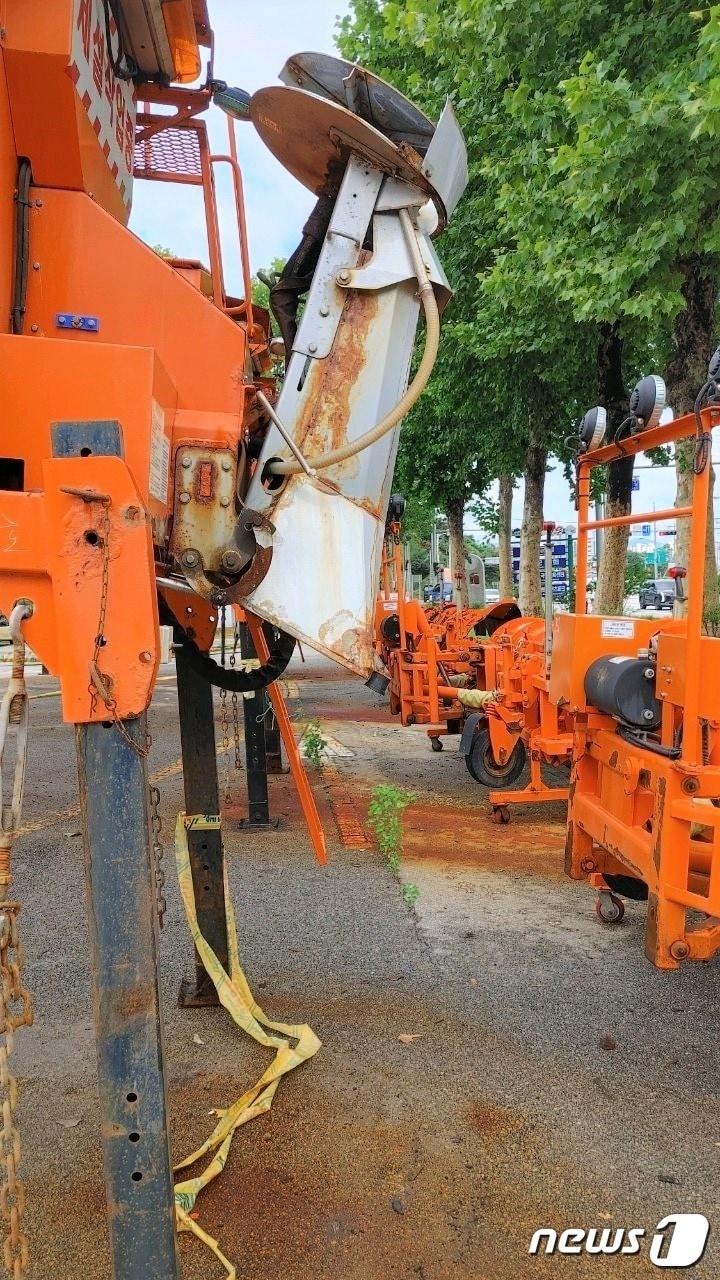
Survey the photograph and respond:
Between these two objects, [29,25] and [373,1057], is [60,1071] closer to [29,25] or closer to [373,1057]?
[373,1057]

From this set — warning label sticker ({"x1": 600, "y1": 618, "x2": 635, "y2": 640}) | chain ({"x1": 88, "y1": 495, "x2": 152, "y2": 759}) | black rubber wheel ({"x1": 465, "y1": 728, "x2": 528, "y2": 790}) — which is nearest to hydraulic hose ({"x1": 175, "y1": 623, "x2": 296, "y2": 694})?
chain ({"x1": 88, "y1": 495, "x2": 152, "y2": 759})

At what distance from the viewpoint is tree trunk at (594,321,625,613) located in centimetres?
1048

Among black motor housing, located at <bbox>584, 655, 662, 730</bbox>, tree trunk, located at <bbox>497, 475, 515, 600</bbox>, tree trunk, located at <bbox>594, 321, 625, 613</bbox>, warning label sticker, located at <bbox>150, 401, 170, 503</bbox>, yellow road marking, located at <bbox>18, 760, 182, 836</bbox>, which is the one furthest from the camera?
tree trunk, located at <bbox>497, 475, 515, 600</bbox>

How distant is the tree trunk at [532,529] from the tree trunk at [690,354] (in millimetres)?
4738

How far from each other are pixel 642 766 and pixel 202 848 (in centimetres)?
192

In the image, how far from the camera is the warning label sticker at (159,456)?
72.5 inches

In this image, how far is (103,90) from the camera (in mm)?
2404

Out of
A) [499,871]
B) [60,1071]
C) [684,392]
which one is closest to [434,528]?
[684,392]

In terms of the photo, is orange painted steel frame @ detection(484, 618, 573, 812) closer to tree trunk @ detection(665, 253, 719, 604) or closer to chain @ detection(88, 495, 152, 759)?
tree trunk @ detection(665, 253, 719, 604)

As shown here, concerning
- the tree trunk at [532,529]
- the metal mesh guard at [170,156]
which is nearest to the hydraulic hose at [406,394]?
the metal mesh guard at [170,156]

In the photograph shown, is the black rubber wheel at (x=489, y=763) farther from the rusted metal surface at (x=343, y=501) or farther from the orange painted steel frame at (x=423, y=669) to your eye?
the rusted metal surface at (x=343, y=501)

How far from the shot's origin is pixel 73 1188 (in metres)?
2.78

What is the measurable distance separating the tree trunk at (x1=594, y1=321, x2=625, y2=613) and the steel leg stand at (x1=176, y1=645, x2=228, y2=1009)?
7887mm

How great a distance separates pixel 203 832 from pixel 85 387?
96.1 inches
